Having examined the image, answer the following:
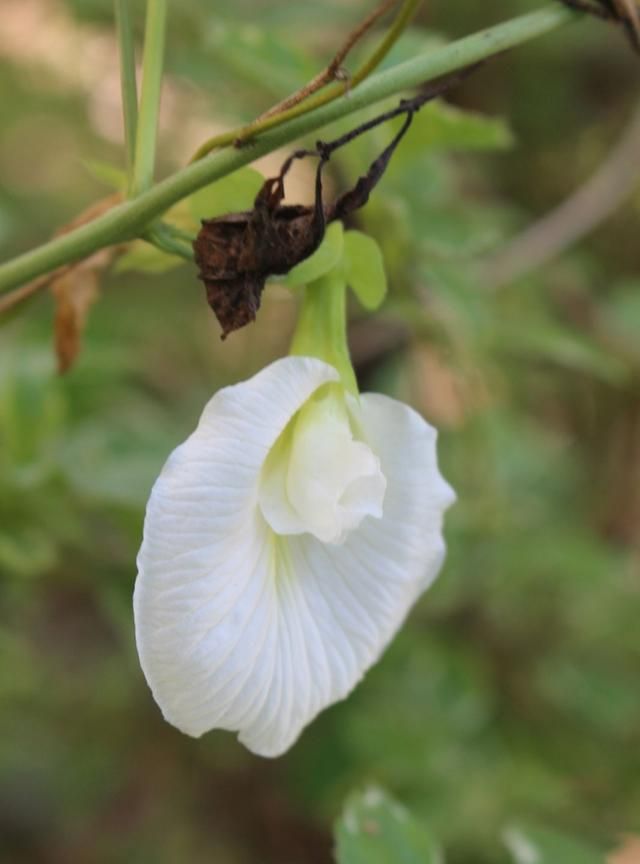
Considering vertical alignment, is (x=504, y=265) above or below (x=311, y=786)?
above

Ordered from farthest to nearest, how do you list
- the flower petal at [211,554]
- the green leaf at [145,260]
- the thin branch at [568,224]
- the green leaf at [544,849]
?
the thin branch at [568,224] < the green leaf at [544,849] < the green leaf at [145,260] < the flower petal at [211,554]

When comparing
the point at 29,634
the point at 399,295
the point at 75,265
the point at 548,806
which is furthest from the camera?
the point at 29,634

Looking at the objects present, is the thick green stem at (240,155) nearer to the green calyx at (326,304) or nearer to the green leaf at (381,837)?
the green calyx at (326,304)

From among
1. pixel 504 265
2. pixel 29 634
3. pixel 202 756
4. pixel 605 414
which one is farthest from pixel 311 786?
pixel 605 414

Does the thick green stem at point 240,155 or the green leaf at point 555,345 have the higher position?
the green leaf at point 555,345

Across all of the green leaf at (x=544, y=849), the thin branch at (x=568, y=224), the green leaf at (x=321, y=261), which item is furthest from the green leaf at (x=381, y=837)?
the thin branch at (x=568, y=224)

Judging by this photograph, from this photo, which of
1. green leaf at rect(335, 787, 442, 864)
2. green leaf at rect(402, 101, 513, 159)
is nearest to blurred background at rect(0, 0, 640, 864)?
green leaf at rect(402, 101, 513, 159)

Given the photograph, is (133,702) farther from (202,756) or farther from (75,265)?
(75,265)

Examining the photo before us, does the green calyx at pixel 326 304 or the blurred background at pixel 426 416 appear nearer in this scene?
the green calyx at pixel 326 304
